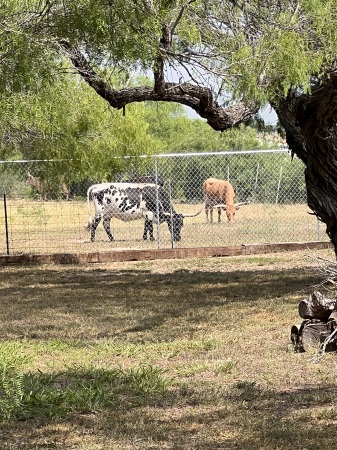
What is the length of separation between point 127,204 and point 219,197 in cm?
342

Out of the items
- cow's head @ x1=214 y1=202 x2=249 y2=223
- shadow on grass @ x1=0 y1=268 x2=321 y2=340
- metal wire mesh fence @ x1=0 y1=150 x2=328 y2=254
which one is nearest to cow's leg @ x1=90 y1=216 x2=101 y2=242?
metal wire mesh fence @ x1=0 y1=150 x2=328 y2=254

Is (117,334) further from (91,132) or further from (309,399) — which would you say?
(91,132)

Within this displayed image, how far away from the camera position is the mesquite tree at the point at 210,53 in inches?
310

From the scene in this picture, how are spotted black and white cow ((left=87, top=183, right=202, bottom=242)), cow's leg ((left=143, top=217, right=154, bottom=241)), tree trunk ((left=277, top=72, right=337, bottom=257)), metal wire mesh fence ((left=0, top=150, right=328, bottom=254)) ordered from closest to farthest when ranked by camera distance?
tree trunk ((left=277, top=72, right=337, bottom=257)) → metal wire mesh fence ((left=0, top=150, right=328, bottom=254)) → cow's leg ((left=143, top=217, right=154, bottom=241)) → spotted black and white cow ((left=87, top=183, right=202, bottom=242))

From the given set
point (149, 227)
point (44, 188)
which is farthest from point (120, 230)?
point (44, 188)

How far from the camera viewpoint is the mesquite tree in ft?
25.8

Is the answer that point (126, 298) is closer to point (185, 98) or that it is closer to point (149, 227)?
point (185, 98)

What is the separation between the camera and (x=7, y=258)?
20.0 meters

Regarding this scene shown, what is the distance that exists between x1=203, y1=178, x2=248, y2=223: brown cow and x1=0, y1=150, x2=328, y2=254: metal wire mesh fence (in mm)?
214

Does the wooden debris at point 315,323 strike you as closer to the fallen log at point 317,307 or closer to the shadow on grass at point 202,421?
the fallen log at point 317,307

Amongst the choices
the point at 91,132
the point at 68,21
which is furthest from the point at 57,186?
the point at 68,21

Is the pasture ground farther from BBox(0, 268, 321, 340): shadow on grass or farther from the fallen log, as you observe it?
the fallen log

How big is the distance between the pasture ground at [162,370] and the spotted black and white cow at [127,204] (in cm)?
651

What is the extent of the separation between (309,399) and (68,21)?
10.8 feet
